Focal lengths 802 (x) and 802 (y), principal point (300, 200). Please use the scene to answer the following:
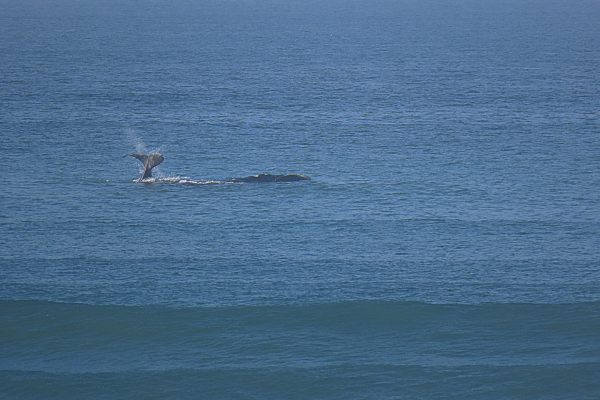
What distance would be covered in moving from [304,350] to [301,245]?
1198cm

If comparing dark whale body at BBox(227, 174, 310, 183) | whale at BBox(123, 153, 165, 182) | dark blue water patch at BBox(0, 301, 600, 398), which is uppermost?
whale at BBox(123, 153, 165, 182)

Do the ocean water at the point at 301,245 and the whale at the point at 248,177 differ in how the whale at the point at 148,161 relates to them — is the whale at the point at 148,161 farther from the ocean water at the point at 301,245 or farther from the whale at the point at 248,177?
the ocean water at the point at 301,245

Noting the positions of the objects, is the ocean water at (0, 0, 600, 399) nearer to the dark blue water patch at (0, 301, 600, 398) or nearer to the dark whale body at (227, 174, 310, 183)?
the dark blue water patch at (0, 301, 600, 398)

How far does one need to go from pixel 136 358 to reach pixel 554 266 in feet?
75.9

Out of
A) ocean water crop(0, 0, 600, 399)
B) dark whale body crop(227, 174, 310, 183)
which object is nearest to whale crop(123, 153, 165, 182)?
ocean water crop(0, 0, 600, 399)

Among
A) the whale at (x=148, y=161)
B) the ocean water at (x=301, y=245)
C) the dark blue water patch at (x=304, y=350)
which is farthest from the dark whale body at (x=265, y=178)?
the dark blue water patch at (x=304, y=350)

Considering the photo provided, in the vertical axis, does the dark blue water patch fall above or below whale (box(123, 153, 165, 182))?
below

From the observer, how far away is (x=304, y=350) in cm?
3634

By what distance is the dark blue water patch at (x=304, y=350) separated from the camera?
1310 inches

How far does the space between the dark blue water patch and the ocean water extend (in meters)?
0.10

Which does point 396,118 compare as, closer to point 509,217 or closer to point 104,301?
point 509,217

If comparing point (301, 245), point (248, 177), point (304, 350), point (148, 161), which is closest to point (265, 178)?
point (248, 177)

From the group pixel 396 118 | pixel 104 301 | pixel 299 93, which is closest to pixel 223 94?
pixel 299 93

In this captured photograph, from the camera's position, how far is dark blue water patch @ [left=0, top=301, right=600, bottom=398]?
109ft
